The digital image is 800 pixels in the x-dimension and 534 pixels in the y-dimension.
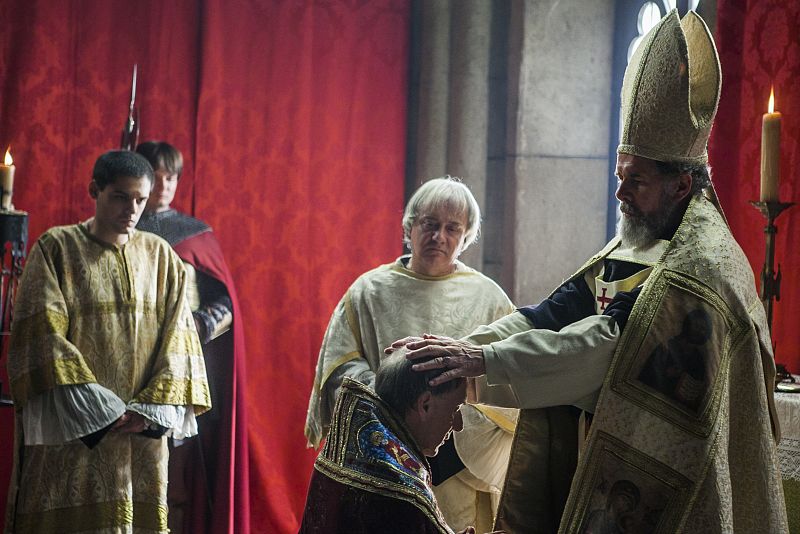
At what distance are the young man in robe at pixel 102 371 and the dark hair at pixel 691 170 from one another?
6.40ft

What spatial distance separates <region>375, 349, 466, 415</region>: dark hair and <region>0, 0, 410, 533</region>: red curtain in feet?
11.5

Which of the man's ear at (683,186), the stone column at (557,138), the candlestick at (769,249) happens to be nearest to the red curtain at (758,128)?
the candlestick at (769,249)

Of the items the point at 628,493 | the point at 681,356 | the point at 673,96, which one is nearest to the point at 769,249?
the point at 673,96

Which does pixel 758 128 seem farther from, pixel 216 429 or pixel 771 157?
pixel 216 429

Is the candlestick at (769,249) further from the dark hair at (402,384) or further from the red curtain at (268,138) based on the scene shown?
the red curtain at (268,138)

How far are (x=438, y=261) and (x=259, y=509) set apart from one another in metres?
2.45

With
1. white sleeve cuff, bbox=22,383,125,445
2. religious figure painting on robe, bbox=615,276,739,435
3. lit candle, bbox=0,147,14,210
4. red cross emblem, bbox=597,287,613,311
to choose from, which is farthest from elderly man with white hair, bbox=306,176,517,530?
lit candle, bbox=0,147,14,210

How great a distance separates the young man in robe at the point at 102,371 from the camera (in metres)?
3.55

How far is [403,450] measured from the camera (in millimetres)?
2139

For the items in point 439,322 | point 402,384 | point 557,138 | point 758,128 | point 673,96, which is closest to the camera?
point 402,384

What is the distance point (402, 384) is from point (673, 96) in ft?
3.56

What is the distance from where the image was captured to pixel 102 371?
372 cm

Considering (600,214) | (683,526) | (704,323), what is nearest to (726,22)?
(600,214)

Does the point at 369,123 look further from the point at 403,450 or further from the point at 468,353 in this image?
the point at 403,450
